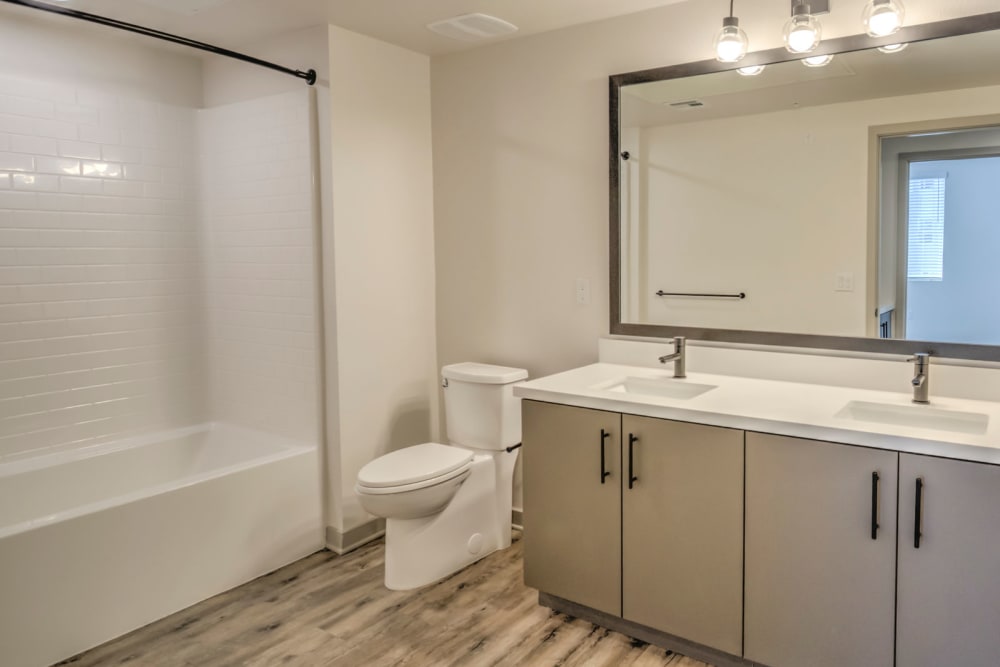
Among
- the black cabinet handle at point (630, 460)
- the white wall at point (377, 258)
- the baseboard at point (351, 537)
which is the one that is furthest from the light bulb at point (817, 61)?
the baseboard at point (351, 537)

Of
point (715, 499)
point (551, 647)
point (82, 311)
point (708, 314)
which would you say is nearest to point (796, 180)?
point (708, 314)

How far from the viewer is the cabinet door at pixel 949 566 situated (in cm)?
186

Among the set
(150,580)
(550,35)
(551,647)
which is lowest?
(551,647)

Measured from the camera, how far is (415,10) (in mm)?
2879

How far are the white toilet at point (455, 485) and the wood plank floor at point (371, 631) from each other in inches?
4.8

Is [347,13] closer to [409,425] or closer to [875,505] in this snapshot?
[409,425]

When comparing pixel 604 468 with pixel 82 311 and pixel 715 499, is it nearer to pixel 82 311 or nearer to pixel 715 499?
pixel 715 499

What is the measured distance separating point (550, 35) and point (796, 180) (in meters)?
1.25

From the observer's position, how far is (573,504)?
8.46 feet

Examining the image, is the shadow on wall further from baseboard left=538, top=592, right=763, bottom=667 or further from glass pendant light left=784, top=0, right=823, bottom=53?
glass pendant light left=784, top=0, right=823, bottom=53

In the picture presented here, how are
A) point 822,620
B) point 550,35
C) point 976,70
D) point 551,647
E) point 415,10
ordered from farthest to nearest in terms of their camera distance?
1. point 550,35
2. point 415,10
3. point 551,647
4. point 976,70
5. point 822,620

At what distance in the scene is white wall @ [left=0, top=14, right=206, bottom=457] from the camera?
121 inches

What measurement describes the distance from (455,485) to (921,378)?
1687 millimetres

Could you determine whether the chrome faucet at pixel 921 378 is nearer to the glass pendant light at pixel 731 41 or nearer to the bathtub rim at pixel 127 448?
the glass pendant light at pixel 731 41
